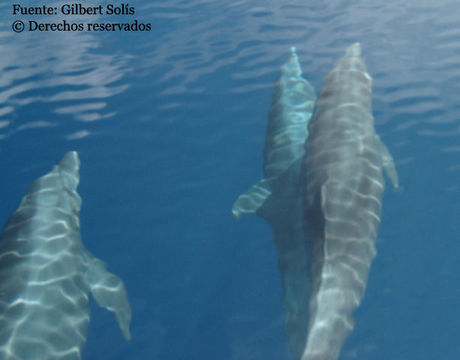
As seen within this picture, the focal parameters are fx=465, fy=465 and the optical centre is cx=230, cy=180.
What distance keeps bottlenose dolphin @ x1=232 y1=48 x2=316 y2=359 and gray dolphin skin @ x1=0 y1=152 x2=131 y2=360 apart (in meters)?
2.81

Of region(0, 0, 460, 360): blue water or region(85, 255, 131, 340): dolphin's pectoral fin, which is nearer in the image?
region(85, 255, 131, 340): dolphin's pectoral fin

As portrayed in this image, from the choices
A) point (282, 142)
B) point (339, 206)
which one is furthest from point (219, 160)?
point (339, 206)

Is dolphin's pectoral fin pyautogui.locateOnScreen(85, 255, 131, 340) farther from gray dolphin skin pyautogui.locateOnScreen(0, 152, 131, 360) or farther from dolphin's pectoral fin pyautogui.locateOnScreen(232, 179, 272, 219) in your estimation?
dolphin's pectoral fin pyautogui.locateOnScreen(232, 179, 272, 219)

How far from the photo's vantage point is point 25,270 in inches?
285

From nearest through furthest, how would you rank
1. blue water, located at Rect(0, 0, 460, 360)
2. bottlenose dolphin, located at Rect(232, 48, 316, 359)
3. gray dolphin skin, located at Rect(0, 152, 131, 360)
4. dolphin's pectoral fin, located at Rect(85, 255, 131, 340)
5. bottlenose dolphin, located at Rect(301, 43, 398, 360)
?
1. bottlenose dolphin, located at Rect(301, 43, 398, 360)
2. gray dolphin skin, located at Rect(0, 152, 131, 360)
3. bottlenose dolphin, located at Rect(232, 48, 316, 359)
4. dolphin's pectoral fin, located at Rect(85, 255, 131, 340)
5. blue water, located at Rect(0, 0, 460, 360)

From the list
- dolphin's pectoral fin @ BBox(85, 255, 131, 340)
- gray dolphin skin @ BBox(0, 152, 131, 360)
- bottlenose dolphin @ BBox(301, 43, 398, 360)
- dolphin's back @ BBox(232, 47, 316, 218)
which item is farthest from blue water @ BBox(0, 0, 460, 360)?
bottlenose dolphin @ BBox(301, 43, 398, 360)

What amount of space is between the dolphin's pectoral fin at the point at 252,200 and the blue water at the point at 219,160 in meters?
0.70

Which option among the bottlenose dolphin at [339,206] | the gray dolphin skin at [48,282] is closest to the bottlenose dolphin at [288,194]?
the bottlenose dolphin at [339,206]

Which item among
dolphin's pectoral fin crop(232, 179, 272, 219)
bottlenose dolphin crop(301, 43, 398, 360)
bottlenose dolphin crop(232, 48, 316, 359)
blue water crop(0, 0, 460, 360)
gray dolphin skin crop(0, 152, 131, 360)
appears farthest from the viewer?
dolphin's pectoral fin crop(232, 179, 272, 219)

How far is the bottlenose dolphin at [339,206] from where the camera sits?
6242 millimetres

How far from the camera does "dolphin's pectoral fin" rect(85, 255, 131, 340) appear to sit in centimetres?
791

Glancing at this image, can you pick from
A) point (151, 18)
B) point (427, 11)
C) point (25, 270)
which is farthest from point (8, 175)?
point (427, 11)

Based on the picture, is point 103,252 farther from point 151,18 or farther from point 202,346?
point 151,18

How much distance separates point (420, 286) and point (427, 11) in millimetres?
11417
